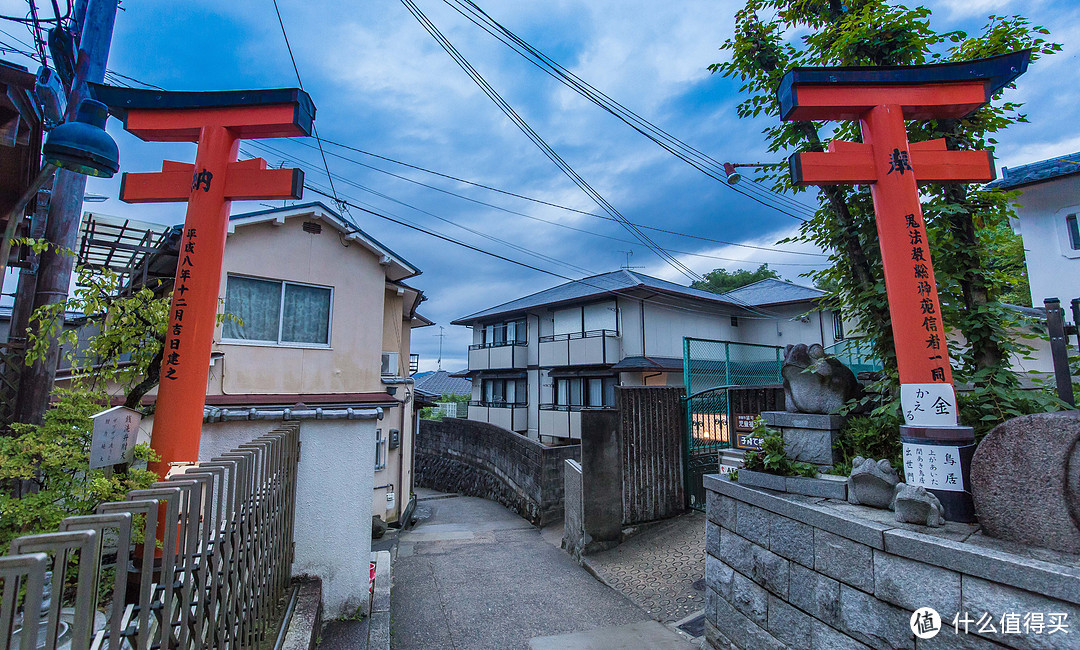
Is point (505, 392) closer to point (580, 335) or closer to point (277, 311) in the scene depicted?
point (580, 335)

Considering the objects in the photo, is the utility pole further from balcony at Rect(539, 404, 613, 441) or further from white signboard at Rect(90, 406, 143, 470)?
balcony at Rect(539, 404, 613, 441)

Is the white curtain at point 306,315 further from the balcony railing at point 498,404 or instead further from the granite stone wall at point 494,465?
the balcony railing at point 498,404

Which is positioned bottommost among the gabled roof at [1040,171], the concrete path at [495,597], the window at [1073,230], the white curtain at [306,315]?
the concrete path at [495,597]

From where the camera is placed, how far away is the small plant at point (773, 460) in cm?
457

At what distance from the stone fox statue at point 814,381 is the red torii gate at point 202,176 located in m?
5.28

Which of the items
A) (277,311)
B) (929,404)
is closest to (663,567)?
(929,404)

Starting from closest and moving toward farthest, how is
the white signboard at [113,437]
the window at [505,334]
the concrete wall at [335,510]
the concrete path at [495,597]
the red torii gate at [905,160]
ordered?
the white signboard at [113,437] < the red torii gate at [905,160] < the concrete wall at [335,510] < the concrete path at [495,597] < the window at [505,334]

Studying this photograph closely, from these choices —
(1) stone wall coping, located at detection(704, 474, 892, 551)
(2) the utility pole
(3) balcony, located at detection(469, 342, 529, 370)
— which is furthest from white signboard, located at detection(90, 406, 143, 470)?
(3) balcony, located at detection(469, 342, 529, 370)

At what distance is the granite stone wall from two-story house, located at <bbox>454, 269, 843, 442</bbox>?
3.25 meters

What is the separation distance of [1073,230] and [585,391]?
15.0 metres

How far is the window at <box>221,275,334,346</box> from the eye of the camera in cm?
960

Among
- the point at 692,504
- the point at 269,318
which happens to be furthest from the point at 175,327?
the point at 692,504

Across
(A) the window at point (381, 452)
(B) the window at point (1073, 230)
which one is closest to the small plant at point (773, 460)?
(A) the window at point (381, 452)

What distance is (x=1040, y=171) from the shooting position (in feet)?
38.9
